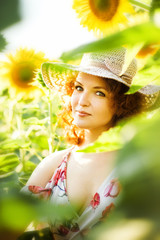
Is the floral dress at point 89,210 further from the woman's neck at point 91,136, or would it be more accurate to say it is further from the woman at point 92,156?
the woman's neck at point 91,136

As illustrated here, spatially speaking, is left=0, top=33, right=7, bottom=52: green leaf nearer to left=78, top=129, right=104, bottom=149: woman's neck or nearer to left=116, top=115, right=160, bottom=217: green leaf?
left=116, top=115, right=160, bottom=217: green leaf

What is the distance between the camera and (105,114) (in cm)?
74

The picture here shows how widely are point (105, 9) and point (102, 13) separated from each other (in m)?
0.01

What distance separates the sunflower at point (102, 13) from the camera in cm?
71

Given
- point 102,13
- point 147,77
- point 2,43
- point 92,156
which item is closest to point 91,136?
point 92,156

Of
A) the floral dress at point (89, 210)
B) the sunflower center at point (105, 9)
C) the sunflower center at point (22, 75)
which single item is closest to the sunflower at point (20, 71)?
the sunflower center at point (22, 75)

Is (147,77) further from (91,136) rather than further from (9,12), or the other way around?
(91,136)

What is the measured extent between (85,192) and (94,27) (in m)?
0.40

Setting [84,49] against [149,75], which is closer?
[84,49]

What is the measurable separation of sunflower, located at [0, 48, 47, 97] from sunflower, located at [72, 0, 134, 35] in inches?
7.6

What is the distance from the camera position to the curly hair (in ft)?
2.49

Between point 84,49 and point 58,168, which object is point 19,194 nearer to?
point 84,49

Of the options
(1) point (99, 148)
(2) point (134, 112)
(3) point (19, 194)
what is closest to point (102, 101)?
(2) point (134, 112)

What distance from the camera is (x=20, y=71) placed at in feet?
3.09
